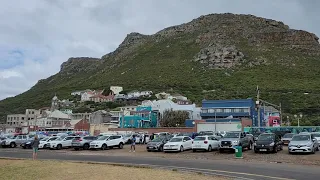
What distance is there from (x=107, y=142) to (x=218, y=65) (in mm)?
93613

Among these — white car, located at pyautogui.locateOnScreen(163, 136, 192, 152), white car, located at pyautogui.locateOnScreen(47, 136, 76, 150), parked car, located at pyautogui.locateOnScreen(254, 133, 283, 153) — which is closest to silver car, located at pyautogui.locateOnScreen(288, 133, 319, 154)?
parked car, located at pyautogui.locateOnScreen(254, 133, 283, 153)

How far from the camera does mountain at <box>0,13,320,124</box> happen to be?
102550 mm

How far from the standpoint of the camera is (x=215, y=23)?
6235 inches

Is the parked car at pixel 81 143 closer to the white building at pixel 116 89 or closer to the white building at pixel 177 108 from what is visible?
the white building at pixel 177 108

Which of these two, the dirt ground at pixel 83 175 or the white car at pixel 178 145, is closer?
the dirt ground at pixel 83 175

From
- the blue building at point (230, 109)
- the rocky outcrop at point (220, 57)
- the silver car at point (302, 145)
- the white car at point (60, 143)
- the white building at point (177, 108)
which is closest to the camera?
the silver car at point (302, 145)

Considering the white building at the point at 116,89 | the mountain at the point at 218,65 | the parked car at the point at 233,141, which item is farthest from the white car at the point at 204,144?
the white building at the point at 116,89

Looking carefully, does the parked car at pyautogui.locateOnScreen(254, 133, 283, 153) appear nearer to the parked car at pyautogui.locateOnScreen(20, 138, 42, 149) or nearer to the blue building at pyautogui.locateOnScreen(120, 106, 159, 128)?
the parked car at pyautogui.locateOnScreen(20, 138, 42, 149)

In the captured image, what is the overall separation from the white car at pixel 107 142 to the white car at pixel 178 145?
8074 mm

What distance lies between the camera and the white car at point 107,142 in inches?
1527

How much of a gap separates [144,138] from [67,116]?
71758 millimetres

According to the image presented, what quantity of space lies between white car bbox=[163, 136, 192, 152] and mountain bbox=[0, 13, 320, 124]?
186 feet

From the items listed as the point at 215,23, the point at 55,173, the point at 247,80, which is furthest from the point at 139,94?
the point at 55,173

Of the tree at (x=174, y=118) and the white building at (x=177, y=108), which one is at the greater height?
the white building at (x=177, y=108)
